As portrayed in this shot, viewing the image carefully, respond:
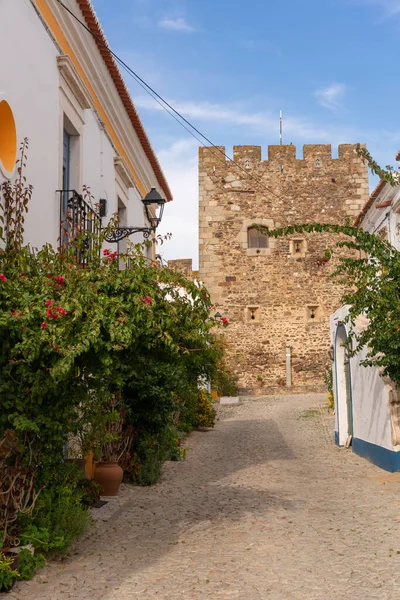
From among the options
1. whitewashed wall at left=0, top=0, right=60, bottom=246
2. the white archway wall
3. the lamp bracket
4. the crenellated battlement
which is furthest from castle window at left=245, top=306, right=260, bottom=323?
whitewashed wall at left=0, top=0, right=60, bottom=246

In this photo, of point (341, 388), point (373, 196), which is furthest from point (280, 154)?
point (341, 388)

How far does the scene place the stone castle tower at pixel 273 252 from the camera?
2409 cm

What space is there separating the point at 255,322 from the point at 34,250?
18471 mm

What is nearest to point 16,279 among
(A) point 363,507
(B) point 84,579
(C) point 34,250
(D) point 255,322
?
(C) point 34,250

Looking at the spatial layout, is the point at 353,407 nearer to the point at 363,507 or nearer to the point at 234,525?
the point at 363,507

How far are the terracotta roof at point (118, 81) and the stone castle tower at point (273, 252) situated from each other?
34.7ft

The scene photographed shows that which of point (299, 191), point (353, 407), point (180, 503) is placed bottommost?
point (180, 503)

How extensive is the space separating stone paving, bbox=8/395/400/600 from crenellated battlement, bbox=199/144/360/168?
1573cm

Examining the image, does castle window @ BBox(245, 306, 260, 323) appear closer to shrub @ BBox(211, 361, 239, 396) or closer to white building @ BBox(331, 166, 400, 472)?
shrub @ BBox(211, 361, 239, 396)

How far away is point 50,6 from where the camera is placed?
687cm

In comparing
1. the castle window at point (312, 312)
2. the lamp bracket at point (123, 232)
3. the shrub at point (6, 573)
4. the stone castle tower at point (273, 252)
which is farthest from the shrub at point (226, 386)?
the shrub at point (6, 573)

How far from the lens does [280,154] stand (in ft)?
81.4

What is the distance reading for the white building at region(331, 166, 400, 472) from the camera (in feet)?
30.7

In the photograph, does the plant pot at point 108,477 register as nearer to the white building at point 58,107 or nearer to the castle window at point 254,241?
the white building at point 58,107
